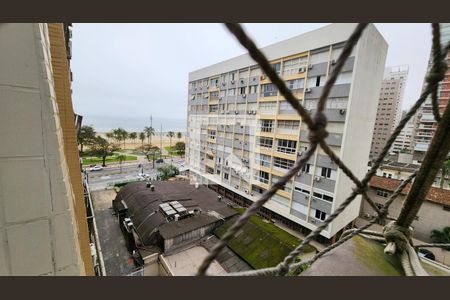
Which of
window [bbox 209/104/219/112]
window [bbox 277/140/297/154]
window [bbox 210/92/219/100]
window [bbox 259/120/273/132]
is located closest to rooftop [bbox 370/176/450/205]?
window [bbox 277/140/297/154]

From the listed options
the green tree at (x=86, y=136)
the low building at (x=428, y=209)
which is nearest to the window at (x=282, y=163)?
the low building at (x=428, y=209)

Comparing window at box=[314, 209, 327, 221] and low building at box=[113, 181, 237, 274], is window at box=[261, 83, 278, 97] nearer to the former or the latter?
window at box=[314, 209, 327, 221]

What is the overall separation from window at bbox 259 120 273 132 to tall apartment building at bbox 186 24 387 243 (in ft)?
0.22

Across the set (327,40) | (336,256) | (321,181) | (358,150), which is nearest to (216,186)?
(321,181)

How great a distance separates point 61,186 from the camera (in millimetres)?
949

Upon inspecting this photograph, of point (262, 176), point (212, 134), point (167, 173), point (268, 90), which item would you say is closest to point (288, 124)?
point (268, 90)

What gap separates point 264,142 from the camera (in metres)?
13.3

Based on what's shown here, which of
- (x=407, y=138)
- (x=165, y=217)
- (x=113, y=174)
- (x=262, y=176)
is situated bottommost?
(x=113, y=174)

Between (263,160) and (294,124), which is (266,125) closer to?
(294,124)

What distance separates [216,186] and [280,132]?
8.06 metres

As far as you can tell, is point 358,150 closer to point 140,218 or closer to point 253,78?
point 253,78

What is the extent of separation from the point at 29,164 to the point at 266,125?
13.0 meters

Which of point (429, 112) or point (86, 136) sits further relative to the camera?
point (86, 136)

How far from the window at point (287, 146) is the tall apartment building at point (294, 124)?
60 mm
